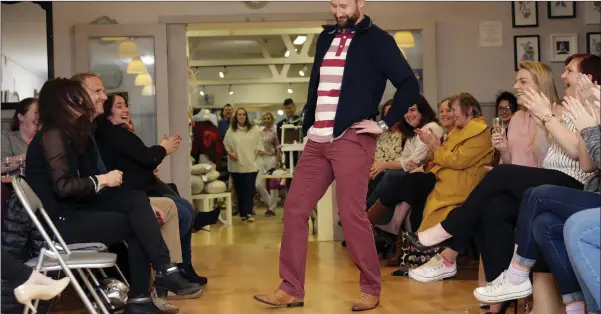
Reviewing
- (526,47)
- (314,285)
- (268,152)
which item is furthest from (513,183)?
(268,152)

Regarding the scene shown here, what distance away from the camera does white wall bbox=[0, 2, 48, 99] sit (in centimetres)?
746

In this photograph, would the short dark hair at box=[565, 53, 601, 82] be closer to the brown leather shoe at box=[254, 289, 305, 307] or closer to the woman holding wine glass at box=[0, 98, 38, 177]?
the brown leather shoe at box=[254, 289, 305, 307]

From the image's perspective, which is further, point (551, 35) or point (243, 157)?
point (243, 157)

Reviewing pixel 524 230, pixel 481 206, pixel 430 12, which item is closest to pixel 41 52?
pixel 430 12

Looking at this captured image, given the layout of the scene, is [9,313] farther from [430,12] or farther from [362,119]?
[430,12]

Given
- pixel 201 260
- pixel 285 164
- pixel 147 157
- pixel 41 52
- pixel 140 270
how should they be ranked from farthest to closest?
pixel 285 164 → pixel 41 52 → pixel 201 260 → pixel 147 157 → pixel 140 270

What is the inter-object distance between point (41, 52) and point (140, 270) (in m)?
4.27

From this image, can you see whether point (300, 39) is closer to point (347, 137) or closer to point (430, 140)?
point (430, 140)

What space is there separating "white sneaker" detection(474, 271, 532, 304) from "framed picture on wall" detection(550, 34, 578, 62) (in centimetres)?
473

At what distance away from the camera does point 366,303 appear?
399 cm

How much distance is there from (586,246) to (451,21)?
214 inches

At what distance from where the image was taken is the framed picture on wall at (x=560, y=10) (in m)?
7.68

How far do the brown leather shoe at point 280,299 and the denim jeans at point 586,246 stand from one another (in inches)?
67.2

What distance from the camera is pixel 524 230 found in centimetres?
318
